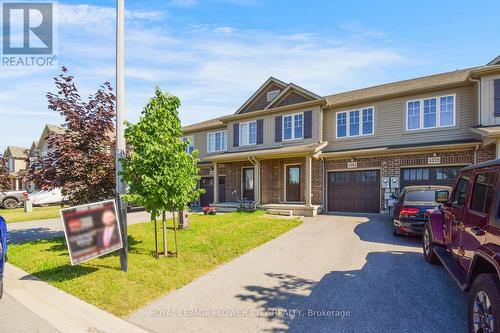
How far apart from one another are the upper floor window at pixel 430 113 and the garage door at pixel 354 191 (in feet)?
10.1

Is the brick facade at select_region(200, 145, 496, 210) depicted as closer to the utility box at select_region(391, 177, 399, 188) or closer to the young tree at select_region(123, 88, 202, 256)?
the utility box at select_region(391, 177, 399, 188)

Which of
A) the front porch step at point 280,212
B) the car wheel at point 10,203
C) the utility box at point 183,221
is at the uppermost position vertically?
the utility box at point 183,221

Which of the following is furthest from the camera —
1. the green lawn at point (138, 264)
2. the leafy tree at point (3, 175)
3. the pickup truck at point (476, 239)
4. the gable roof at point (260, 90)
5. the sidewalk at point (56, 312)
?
the gable roof at point (260, 90)

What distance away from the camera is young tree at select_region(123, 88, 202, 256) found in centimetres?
632

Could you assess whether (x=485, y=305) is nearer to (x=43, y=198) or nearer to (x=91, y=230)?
(x=91, y=230)

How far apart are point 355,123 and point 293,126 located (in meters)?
3.56

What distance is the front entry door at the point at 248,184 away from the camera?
18062 mm

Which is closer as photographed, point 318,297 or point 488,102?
point 318,297

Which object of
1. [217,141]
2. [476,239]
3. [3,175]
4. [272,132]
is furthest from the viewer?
[217,141]

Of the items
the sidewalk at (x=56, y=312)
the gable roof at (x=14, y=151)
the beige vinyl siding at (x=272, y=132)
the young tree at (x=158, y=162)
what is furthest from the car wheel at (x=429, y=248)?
the gable roof at (x=14, y=151)

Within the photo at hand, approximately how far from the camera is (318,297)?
4.56 meters

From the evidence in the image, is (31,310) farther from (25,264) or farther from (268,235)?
(268,235)

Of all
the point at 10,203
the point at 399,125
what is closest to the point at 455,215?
the point at 399,125

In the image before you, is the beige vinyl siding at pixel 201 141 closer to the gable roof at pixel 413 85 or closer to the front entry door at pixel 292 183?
the front entry door at pixel 292 183
